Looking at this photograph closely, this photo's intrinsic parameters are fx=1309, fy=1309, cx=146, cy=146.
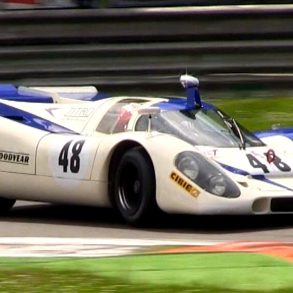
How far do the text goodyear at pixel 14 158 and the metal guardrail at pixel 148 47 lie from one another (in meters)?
4.61

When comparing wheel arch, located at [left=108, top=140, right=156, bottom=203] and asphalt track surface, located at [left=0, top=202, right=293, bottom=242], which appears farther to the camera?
wheel arch, located at [left=108, top=140, right=156, bottom=203]

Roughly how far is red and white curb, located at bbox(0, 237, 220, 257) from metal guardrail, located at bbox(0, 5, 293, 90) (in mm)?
6375

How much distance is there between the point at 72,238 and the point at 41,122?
1.86 meters

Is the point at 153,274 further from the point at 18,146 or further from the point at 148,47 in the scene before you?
the point at 148,47

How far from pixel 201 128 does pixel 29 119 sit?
1.65 meters

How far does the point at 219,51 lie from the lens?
1589cm

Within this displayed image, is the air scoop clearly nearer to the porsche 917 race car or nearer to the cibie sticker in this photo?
the porsche 917 race car

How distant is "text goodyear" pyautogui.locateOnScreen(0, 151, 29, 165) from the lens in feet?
36.3

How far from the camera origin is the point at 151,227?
1036cm

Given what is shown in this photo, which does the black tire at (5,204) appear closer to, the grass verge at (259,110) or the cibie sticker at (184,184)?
the cibie sticker at (184,184)

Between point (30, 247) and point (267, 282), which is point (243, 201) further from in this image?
point (267, 282)

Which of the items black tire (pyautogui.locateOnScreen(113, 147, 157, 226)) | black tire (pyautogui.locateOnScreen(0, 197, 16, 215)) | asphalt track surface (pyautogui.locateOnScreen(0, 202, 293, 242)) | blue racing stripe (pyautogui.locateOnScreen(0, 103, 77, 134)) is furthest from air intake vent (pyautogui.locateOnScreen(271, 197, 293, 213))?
black tire (pyautogui.locateOnScreen(0, 197, 16, 215))

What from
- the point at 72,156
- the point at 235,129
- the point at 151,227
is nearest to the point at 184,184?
the point at 151,227

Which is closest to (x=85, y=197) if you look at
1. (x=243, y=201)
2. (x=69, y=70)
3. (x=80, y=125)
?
(x=80, y=125)
